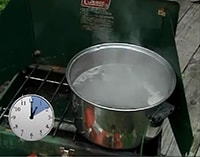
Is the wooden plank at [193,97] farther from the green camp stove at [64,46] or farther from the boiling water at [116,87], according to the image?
the boiling water at [116,87]

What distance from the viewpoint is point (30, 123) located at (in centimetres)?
150

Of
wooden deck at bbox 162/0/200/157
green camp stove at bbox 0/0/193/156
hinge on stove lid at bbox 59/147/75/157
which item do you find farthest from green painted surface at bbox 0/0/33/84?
wooden deck at bbox 162/0/200/157

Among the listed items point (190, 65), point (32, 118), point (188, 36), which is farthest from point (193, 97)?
point (32, 118)

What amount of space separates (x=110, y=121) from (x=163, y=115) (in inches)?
6.3

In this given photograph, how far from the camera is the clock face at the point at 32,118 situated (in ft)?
4.91

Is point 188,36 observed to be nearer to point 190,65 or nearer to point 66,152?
point 190,65

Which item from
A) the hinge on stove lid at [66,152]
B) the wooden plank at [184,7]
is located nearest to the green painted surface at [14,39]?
the hinge on stove lid at [66,152]

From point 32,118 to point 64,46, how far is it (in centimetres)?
43

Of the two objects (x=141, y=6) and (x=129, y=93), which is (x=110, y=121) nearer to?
(x=129, y=93)

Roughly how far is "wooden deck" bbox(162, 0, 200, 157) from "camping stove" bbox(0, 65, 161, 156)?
0.46m

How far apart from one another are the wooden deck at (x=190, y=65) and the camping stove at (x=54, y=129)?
464 millimetres

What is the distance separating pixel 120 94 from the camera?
5.30ft

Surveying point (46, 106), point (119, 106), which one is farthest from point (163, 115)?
point (46, 106)

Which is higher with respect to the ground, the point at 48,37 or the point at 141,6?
the point at 141,6
